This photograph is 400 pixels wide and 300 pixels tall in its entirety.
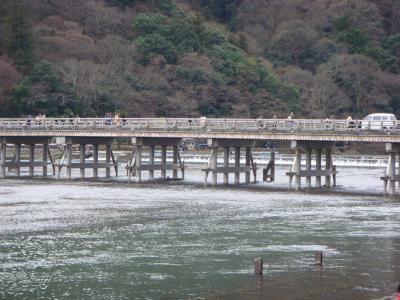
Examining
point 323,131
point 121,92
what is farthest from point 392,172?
point 121,92

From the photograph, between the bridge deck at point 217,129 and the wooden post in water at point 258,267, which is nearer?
the wooden post in water at point 258,267

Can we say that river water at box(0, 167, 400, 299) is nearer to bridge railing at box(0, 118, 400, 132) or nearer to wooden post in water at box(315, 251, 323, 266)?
wooden post in water at box(315, 251, 323, 266)

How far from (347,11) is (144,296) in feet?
340

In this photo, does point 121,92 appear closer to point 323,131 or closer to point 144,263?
point 323,131

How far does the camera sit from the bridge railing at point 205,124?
5416 cm

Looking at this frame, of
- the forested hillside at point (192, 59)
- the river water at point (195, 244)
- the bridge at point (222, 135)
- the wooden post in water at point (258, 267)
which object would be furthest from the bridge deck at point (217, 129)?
the forested hillside at point (192, 59)

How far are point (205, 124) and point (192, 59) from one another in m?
49.6

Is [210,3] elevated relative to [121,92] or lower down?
elevated

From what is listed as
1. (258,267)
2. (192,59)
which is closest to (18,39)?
(192,59)

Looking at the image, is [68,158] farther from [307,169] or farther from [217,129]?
[307,169]

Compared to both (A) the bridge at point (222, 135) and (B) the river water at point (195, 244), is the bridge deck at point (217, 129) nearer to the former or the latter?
(A) the bridge at point (222, 135)

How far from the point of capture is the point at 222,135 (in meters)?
57.8

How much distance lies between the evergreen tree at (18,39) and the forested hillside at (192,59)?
106 mm

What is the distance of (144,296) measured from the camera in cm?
2659
